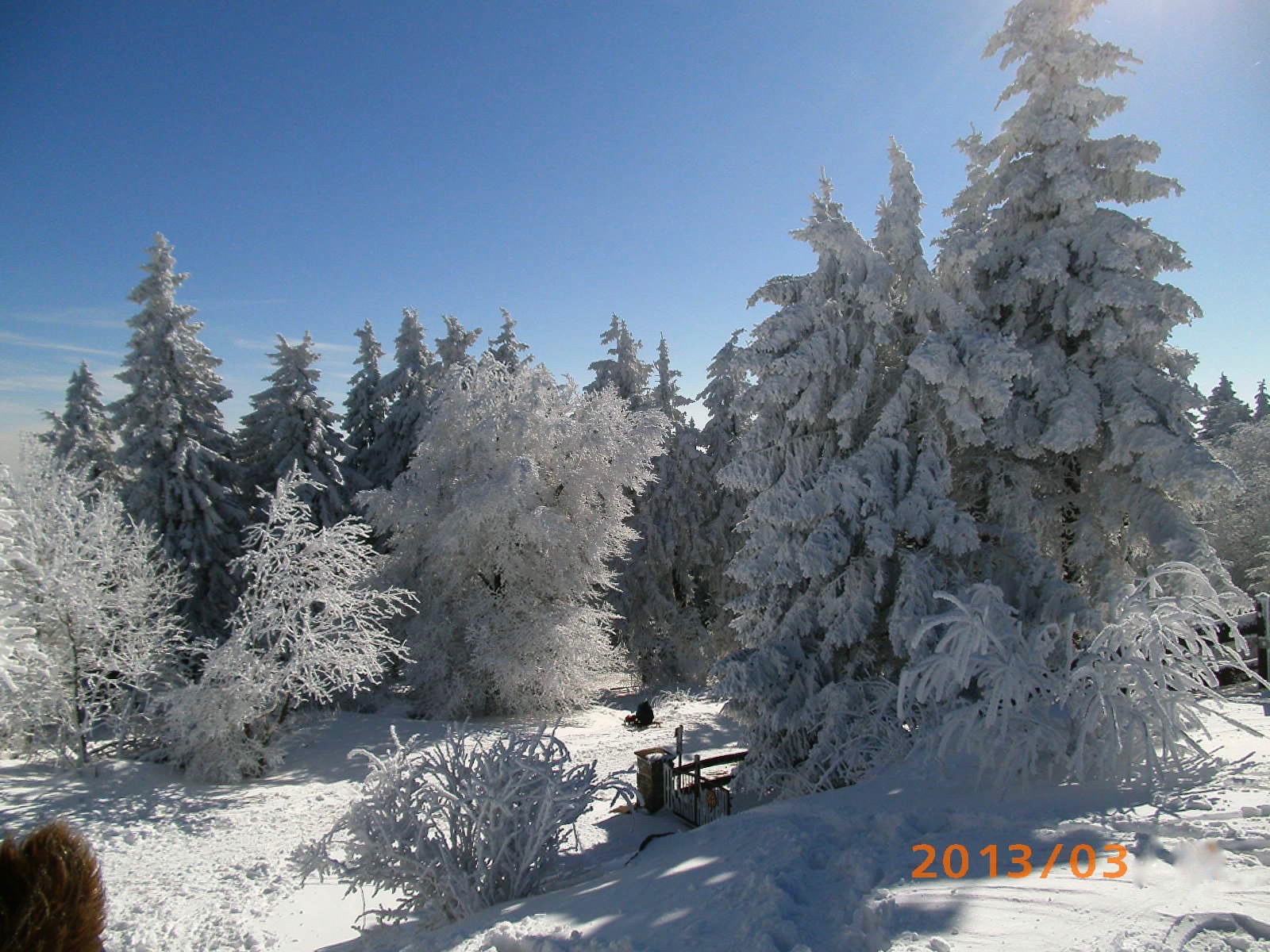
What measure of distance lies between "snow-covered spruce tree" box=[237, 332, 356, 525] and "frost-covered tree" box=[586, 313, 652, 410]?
946cm

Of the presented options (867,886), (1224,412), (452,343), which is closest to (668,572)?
(452,343)

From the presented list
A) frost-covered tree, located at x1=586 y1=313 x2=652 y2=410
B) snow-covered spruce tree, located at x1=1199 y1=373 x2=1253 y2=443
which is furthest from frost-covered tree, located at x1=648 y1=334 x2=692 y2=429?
snow-covered spruce tree, located at x1=1199 y1=373 x2=1253 y2=443

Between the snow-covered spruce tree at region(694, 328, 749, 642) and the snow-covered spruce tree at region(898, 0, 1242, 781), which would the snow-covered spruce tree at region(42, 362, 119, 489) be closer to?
the snow-covered spruce tree at region(694, 328, 749, 642)

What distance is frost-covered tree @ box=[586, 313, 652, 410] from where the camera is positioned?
25656 mm

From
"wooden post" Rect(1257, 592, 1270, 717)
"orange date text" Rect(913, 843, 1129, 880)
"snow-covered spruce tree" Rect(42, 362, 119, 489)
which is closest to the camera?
"orange date text" Rect(913, 843, 1129, 880)

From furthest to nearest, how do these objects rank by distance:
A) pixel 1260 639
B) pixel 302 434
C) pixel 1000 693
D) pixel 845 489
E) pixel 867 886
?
pixel 302 434, pixel 1260 639, pixel 845 489, pixel 1000 693, pixel 867 886

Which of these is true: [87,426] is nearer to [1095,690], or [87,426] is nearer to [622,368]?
[622,368]

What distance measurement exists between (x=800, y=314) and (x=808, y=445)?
189cm

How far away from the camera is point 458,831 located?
18.5ft

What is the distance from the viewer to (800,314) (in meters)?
9.64

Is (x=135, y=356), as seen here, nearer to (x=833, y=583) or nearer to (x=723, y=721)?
(x=723, y=721)

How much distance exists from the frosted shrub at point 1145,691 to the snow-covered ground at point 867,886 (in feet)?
0.95

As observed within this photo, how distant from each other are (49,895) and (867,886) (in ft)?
16.4

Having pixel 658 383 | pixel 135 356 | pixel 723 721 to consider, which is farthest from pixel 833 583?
pixel 135 356
